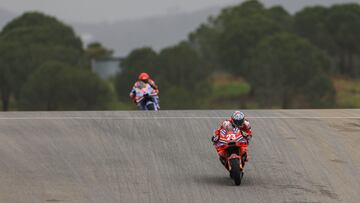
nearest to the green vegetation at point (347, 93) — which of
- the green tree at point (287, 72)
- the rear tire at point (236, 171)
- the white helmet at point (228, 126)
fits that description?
the green tree at point (287, 72)

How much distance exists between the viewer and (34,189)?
14453 millimetres

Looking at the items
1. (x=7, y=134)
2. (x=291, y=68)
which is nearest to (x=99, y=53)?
(x=291, y=68)

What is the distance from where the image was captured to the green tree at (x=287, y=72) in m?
87.9

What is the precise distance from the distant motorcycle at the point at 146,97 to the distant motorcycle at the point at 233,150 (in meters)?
10.5

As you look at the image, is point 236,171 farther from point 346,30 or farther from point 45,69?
point 346,30

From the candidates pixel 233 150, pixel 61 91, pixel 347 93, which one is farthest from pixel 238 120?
pixel 347 93

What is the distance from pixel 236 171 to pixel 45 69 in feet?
234

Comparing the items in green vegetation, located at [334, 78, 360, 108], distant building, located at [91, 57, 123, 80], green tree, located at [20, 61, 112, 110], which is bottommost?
green vegetation, located at [334, 78, 360, 108]

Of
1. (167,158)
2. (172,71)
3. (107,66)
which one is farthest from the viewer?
(107,66)

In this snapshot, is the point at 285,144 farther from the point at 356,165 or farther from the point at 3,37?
the point at 3,37

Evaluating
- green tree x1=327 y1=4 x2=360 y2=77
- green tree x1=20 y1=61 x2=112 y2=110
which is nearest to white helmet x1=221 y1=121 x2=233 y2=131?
green tree x1=20 y1=61 x2=112 y2=110

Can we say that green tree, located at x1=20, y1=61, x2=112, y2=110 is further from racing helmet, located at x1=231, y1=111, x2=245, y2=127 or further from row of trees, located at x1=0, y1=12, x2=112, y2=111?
racing helmet, located at x1=231, y1=111, x2=245, y2=127

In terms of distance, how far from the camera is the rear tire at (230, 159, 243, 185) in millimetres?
14500

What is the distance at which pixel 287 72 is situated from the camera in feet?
299
